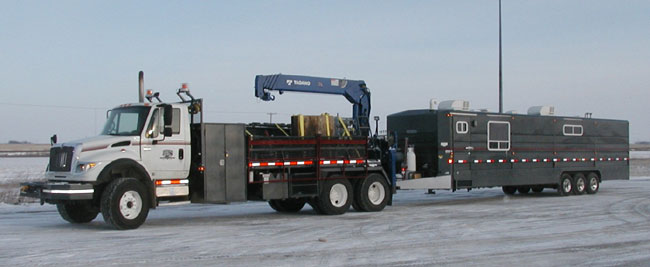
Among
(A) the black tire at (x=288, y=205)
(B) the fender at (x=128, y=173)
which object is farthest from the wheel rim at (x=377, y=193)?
(B) the fender at (x=128, y=173)

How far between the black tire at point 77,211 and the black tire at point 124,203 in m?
1.48

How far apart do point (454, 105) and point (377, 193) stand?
443 centimetres

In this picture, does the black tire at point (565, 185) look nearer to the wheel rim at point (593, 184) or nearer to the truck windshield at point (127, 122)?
the wheel rim at point (593, 184)

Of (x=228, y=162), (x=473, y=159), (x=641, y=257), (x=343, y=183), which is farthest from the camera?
(x=473, y=159)

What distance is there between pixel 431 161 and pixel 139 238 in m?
10.2

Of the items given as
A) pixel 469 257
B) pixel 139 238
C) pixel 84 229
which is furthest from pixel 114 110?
pixel 469 257

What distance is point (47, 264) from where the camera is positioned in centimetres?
1005

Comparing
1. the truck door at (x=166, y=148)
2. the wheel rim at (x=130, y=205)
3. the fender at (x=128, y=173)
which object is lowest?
the wheel rim at (x=130, y=205)

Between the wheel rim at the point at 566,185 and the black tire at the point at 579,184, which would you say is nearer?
the wheel rim at the point at 566,185

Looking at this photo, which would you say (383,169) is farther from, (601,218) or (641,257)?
(641,257)

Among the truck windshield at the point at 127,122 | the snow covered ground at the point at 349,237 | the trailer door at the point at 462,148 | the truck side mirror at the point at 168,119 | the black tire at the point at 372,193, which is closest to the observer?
the snow covered ground at the point at 349,237

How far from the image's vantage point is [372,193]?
726 inches

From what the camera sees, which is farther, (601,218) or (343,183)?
(343,183)

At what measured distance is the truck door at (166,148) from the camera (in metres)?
14.6
